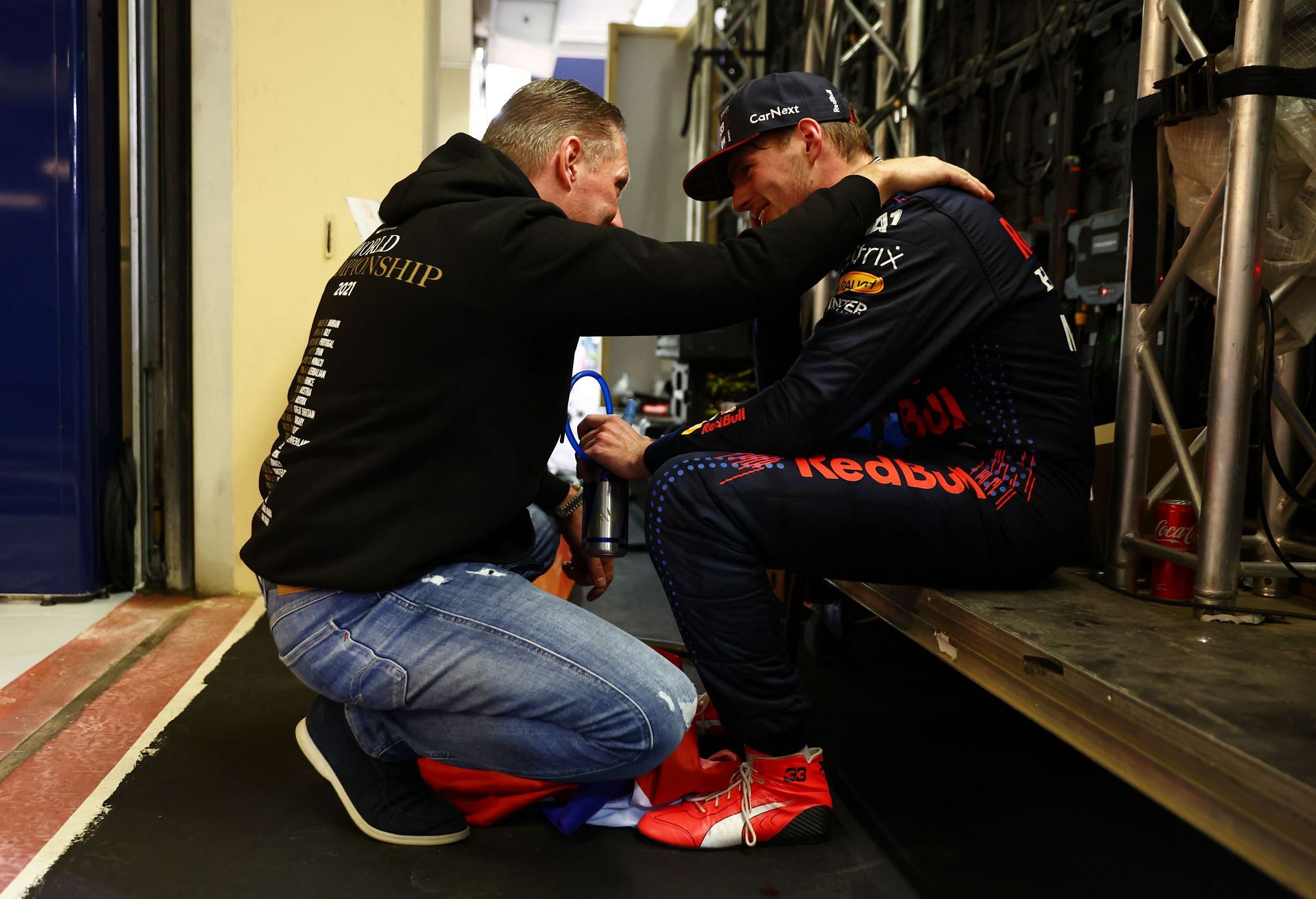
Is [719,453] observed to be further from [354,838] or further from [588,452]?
[354,838]

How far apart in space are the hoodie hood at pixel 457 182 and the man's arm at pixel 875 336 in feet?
1.85

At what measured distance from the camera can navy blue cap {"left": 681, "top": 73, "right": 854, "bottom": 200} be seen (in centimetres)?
199

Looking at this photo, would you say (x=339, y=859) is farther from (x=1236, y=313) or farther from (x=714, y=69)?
(x=714, y=69)

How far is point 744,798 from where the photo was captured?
173cm

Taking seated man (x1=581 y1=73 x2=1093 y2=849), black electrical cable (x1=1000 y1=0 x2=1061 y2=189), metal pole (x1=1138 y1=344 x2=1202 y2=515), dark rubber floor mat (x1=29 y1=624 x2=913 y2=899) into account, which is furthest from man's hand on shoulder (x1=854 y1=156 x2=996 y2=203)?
black electrical cable (x1=1000 y1=0 x2=1061 y2=189)

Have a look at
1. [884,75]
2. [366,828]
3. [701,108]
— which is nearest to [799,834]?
[366,828]

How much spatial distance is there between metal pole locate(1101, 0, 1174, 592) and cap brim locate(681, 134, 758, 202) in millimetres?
785

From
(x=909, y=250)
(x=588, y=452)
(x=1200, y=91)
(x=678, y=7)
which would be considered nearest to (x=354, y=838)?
(x=588, y=452)

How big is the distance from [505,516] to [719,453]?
0.41m

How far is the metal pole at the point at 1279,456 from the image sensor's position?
6.98ft

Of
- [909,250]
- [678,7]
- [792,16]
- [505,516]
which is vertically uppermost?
[678,7]

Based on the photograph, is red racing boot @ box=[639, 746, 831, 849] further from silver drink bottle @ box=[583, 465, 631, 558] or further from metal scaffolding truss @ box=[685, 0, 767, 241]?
metal scaffolding truss @ box=[685, 0, 767, 241]

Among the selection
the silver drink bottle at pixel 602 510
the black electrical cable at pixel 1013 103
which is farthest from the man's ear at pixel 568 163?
the black electrical cable at pixel 1013 103

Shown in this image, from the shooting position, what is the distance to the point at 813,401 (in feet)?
5.65
